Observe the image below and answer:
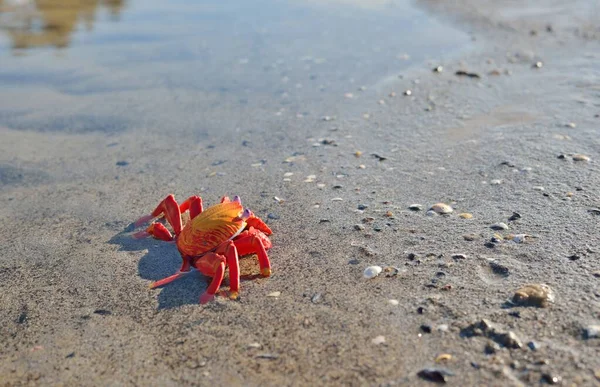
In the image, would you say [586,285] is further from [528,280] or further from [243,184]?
[243,184]

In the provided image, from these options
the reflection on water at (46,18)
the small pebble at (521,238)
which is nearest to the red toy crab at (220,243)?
the small pebble at (521,238)

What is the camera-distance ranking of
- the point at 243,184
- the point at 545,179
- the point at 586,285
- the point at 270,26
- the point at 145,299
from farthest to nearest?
1. the point at 270,26
2. the point at 243,184
3. the point at 545,179
4. the point at 145,299
5. the point at 586,285

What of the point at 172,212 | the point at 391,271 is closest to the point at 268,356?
the point at 391,271

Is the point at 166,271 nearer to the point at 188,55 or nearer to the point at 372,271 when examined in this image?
the point at 372,271

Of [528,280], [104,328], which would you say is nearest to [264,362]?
[104,328]

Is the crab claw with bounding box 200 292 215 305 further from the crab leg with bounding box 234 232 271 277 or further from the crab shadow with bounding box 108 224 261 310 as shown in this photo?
the crab leg with bounding box 234 232 271 277

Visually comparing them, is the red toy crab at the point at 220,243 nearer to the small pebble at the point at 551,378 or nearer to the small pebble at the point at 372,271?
the small pebble at the point at 372,271
